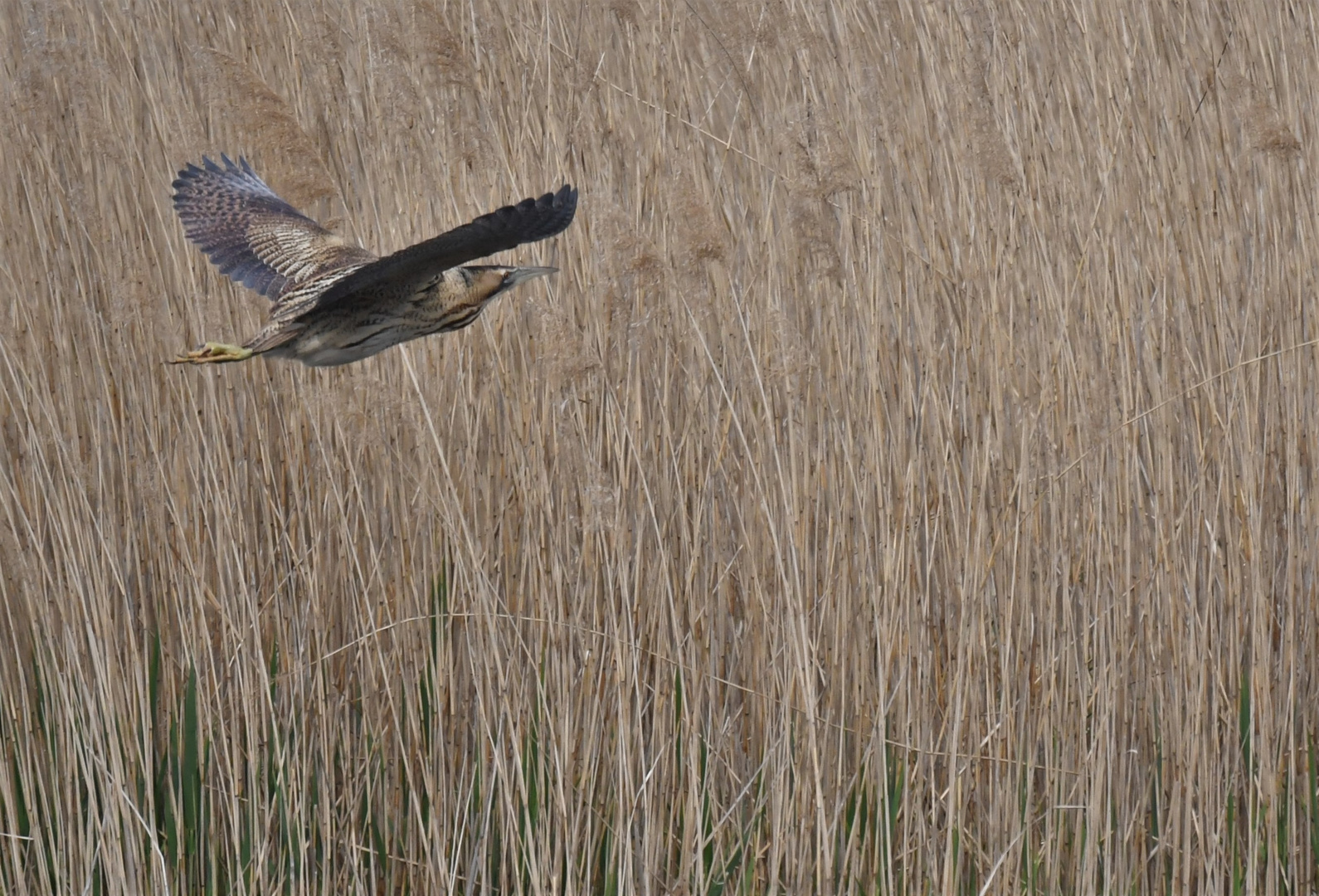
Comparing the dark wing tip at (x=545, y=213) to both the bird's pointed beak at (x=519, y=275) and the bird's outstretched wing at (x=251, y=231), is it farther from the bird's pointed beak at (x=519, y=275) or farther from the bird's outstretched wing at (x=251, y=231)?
the bird's outstretched wing at (x=251, y=231)

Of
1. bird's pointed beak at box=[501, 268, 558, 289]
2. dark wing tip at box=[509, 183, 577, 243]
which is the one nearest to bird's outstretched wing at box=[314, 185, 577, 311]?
dark wing tip at box=[509, 183, 577, 243]

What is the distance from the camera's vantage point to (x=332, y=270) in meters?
2.25

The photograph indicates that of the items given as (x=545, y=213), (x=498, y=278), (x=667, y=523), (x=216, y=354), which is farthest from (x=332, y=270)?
(x=667, y=523)

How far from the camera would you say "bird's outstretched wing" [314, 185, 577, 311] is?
1.81 meters

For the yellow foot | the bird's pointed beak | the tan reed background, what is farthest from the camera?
the tan reed background

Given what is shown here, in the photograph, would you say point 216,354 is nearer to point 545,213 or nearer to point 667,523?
point 545,213

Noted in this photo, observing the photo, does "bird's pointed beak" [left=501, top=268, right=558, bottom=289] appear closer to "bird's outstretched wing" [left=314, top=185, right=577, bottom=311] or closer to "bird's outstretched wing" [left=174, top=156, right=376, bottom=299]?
"bird's outstretched wing" [left=314, top=185, right=577, bottom=311]

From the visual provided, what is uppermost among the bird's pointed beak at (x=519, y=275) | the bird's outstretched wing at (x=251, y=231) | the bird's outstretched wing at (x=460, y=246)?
the bird's outstretched wing at (x=251, y=231)

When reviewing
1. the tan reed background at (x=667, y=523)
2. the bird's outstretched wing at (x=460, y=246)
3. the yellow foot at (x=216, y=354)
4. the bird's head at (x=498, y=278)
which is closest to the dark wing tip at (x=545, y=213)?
the bird's outstretched wing at (x=460, y=246)

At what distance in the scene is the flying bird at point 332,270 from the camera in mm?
1883

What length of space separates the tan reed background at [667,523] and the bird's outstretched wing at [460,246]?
119 millimetres

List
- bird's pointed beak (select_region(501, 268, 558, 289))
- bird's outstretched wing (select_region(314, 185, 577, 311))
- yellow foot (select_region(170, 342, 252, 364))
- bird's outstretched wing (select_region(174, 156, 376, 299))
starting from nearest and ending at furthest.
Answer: bird's outstretched wing (select_region(314, 185, 577, 311)) → yellow foot (select_region(170, 342, 252, 364)) → bird's pointed beak (select_region(501, 268, 558, 289)) → bird's outstretched wing (select_region(174, 156, 376, 299))

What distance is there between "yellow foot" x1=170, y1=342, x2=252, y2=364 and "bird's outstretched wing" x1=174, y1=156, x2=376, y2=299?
350 millimetres

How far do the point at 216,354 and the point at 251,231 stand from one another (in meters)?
0.63
